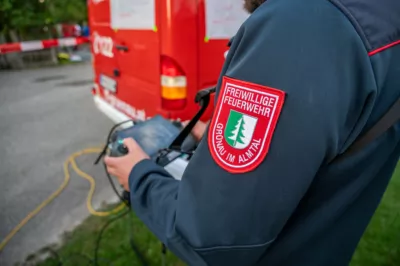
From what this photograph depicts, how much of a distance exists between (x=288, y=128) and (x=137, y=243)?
2.23 metres

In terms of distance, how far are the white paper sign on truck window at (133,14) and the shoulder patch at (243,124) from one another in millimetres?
2156

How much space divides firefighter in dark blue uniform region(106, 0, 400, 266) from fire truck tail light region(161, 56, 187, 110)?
6.71ft

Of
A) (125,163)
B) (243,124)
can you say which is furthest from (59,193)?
(243,124)

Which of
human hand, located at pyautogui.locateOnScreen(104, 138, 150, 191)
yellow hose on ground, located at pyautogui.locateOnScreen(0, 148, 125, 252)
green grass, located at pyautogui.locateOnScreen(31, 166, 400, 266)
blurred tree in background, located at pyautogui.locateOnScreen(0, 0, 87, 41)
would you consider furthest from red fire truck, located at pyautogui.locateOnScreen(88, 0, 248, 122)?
blurred tree in background, located at pyautogui.locateOnScreen(0, 0, 87, 41)

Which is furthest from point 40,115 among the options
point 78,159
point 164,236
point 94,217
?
point 164,236

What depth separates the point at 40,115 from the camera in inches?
216

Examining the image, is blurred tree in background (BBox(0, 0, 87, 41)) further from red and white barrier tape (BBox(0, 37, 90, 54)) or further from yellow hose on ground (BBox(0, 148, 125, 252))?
yellow hose on ground (BBox(0, 148, 125, 252))

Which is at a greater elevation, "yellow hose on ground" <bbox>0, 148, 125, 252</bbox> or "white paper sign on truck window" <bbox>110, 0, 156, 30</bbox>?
"white paper sign on truck window" <bbox>110, 0, 156, 30</bbox>

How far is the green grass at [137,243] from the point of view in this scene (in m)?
2.44

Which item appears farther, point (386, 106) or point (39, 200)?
point (39, 200)

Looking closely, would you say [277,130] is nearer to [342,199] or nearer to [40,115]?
[342,199]

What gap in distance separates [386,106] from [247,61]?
30 cm

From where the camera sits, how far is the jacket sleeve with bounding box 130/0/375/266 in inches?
23.1

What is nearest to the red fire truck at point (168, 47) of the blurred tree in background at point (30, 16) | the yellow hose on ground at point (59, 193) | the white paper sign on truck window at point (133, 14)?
the white paper sign on truck window at point (133, 14)
